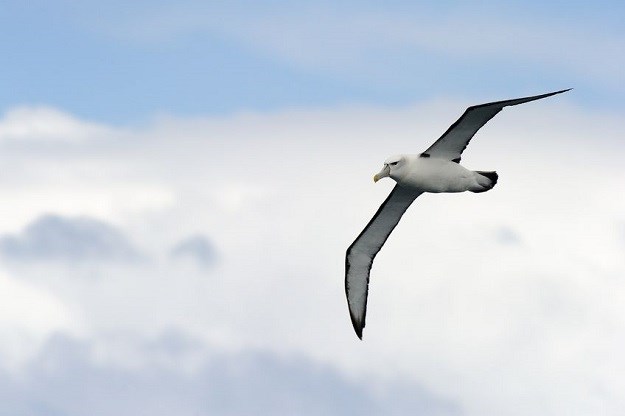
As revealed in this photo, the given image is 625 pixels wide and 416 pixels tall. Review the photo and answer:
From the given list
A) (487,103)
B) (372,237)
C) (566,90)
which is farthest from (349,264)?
(566,90)

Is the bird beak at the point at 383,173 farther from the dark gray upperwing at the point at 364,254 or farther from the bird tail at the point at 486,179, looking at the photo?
the dark gray upperwing at the point at 364,254

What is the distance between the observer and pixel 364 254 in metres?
25.9

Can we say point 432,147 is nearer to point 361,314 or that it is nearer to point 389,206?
point 389,206

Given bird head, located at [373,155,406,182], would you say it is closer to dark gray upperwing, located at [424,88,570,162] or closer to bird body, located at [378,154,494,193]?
bird body, located at [378,154,494,193]

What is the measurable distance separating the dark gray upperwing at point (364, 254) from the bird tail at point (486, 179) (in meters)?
2.29

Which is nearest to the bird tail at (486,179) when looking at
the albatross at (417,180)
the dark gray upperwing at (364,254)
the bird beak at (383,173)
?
the albatross at (417,180)

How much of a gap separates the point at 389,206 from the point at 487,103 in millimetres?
4913

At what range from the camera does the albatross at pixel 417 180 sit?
22.4 m

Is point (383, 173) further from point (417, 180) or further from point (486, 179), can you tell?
point (486, 179)

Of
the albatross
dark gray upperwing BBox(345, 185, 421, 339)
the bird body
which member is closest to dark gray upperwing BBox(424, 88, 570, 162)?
the albatross

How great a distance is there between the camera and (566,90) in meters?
19.4

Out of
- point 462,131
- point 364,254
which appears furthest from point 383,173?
point 364,254

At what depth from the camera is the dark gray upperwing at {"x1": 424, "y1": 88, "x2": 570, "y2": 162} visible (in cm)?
2155

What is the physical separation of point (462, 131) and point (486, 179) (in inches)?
54.6
